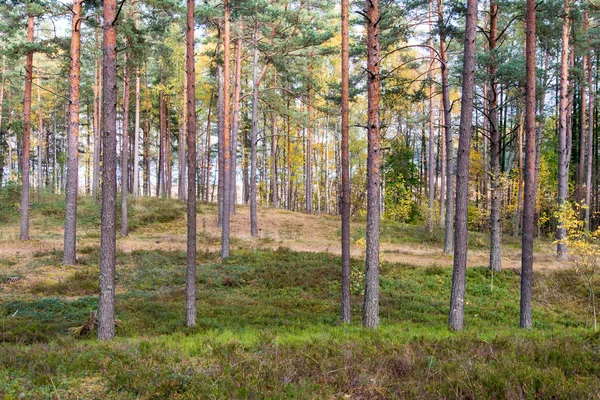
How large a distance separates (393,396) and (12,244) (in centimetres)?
2067

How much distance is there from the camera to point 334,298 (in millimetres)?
13234

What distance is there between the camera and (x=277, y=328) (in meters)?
9.41

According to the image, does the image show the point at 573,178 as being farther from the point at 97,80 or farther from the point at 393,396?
the point at 97,80

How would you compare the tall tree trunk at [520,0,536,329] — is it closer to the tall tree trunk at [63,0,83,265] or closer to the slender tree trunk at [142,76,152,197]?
the tall tree trunk at [63,0,83,265]

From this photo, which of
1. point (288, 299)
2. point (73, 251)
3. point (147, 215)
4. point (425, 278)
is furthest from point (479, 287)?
point (147, 215)

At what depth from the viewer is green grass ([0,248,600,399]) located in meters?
5.01

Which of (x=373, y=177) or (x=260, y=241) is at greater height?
(x=373, y=177)

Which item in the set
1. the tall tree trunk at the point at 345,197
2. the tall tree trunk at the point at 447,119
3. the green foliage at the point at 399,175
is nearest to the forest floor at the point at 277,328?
the tall tree trunk at the point at 345,197

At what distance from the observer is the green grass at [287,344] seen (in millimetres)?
5012

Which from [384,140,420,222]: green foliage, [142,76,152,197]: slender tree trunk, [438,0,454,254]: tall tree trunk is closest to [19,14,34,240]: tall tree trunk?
[142,76,152,197]: slender tree trunk

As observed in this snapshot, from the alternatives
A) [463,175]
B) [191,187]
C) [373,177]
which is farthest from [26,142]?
[463,175]

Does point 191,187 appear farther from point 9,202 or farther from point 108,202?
point 9,202

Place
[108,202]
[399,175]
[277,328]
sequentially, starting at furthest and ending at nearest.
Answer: [399,175] < [277,328] < [108,202]

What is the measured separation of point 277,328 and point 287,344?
7.93ft
